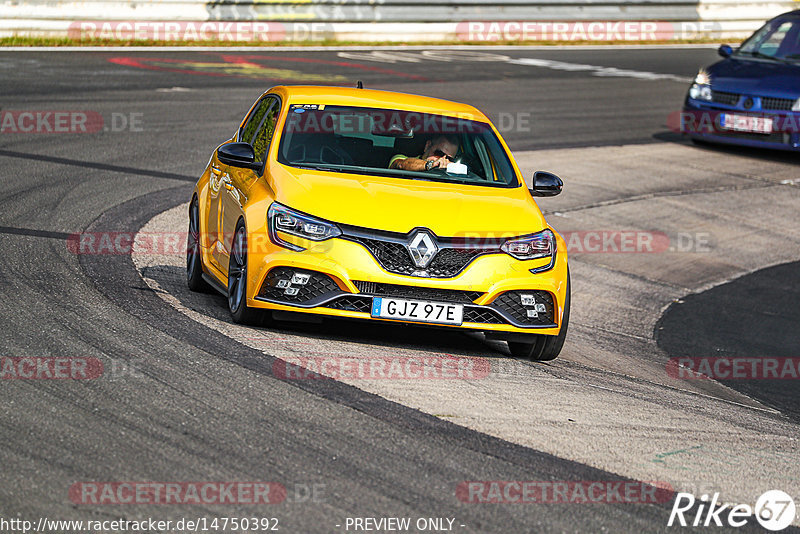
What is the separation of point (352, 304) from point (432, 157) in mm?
1740

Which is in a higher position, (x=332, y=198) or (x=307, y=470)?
(x=332, y=198)

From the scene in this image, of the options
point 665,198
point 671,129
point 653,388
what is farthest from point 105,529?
point 671,129

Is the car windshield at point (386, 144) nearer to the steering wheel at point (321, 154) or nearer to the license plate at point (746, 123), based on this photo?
the steering wheel at point (321, 154)


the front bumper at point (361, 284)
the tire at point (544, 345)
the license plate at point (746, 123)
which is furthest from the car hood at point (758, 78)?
the front bumper at point (361, 284)

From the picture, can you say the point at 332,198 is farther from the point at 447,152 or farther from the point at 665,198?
the point at 665,198

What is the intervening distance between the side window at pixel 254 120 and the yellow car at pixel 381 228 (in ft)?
1.03

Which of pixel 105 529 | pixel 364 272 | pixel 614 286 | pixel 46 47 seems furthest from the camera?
pixel 46 47

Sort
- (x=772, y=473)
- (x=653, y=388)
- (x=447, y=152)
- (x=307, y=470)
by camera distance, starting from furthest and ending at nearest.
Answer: (x=447, y=152) → (x=653, y=388) → (x=772, y=473) → (x=307, y=470)

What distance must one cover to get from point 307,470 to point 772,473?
2.42 m

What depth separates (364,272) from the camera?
736cm

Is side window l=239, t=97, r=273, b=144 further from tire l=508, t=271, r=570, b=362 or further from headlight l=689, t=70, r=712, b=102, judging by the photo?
headlight l=689, t=70, r=712, b=102

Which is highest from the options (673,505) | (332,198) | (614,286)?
(332,198)

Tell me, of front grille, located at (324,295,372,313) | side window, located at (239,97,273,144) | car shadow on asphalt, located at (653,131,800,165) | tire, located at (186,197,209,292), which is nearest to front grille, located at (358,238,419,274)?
front grille, located at (324,295,372,313)

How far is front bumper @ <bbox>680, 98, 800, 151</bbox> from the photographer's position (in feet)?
60.0
